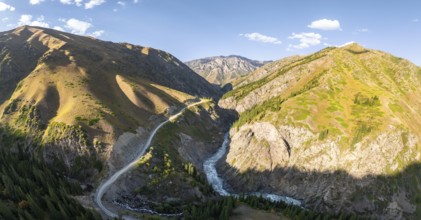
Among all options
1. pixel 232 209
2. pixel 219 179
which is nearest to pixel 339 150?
pixel 219 179

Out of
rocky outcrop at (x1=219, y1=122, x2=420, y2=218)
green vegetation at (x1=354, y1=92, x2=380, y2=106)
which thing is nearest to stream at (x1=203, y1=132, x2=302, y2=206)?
rocky outcrop at (x1=219, y1=122, x2=420, y2=218)

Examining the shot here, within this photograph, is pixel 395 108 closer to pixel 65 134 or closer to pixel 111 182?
pixel 111 182

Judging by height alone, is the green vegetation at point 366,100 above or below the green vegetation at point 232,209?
above

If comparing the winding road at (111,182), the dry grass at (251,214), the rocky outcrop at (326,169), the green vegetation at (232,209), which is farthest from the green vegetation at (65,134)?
the rocky outcrop at (326,169)

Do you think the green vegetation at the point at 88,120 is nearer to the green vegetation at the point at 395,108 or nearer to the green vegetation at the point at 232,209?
the green vegetation at the point at 232,209

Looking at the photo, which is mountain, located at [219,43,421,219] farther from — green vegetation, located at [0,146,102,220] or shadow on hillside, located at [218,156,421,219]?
green vegetation, located at [0,146,102,220]

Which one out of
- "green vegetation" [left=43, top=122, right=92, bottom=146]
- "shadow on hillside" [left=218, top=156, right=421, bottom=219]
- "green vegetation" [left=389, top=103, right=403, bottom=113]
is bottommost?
"shadow on hillside" [left=218, top=156, right=421, bottom=219]

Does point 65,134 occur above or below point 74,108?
below
